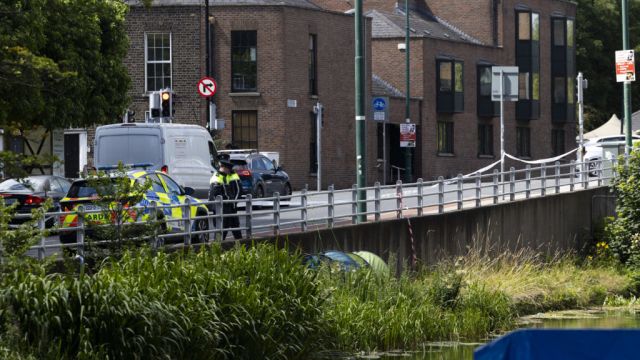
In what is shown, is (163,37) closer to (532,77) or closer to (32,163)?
(532,77)

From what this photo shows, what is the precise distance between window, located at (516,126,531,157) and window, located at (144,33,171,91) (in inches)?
1001

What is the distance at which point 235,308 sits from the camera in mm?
16609

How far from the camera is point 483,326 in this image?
23.0 meters

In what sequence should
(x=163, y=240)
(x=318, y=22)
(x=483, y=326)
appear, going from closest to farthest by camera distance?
(x=163, y=240)
(x=483, y=326)
(x=318, y=22)

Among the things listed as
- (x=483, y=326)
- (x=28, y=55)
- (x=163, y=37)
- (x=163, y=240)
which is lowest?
(x=483, y=326)

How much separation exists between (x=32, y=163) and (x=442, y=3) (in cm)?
6221

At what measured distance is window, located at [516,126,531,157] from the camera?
74.5 m

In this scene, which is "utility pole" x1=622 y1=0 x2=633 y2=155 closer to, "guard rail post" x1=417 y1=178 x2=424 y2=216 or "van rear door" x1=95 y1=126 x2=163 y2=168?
"guard rail post" x1=417 y1=178 x2=424 y2=216

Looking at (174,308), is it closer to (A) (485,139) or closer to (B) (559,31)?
(A) (485,139)

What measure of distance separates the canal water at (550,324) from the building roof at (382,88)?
121 ft

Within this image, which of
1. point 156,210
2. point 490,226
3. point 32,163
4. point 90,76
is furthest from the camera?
point 90,76

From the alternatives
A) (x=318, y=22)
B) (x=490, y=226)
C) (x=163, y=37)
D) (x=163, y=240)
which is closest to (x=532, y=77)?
(x=318, y=22)

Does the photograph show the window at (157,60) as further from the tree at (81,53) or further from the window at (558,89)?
the window at (558,89)

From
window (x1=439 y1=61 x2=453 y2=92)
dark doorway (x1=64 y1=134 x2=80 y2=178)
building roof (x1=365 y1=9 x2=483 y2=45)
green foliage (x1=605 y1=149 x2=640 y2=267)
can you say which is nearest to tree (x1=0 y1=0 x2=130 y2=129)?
dark doorway (x1=64 y1=134 x2=80 y2=178)
